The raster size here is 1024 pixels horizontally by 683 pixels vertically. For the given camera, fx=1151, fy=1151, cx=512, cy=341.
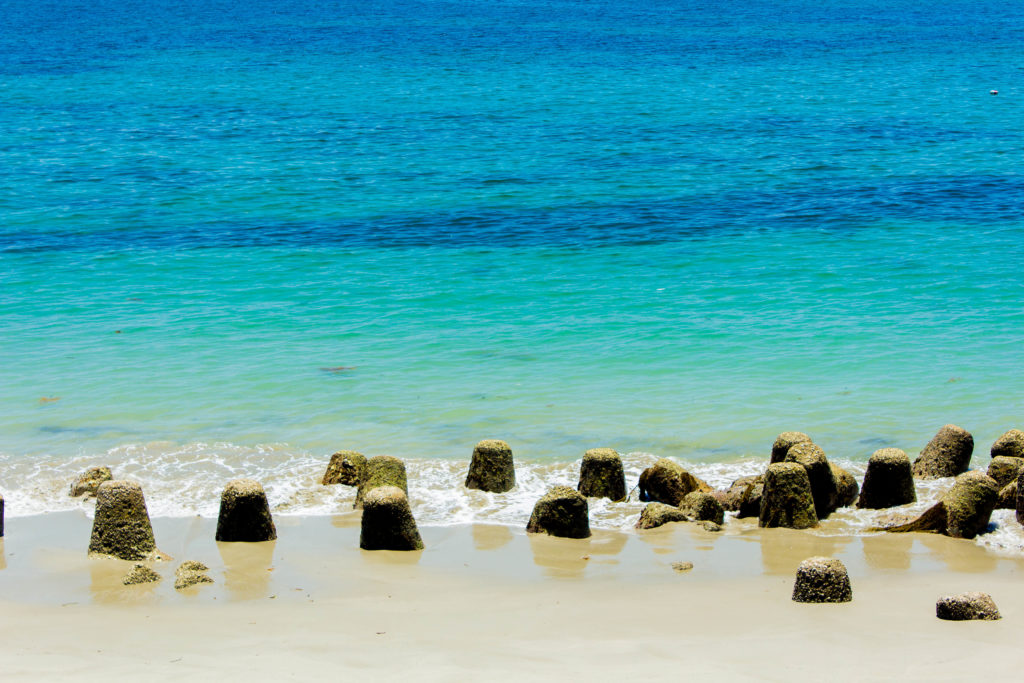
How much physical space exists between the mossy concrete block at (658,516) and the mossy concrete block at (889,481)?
1759 millimetres

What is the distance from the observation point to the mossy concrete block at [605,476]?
1076 cm

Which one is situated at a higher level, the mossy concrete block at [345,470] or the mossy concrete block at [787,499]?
the mossy concrete block at [345,470]

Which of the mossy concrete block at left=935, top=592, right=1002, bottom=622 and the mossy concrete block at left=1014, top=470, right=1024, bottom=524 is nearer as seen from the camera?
Answer: the mossy concrete block at left=935, top=592, right=1002, bottom=622

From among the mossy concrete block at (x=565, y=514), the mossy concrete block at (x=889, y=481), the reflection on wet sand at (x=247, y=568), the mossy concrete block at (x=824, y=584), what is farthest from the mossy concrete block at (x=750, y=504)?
the reflection on wet sand at (x=247, y=568)

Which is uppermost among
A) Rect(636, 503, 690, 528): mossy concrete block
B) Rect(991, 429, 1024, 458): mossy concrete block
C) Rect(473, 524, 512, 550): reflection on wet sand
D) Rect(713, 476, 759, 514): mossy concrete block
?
Rect(991, 429, 1024, 458): mossy concrete block

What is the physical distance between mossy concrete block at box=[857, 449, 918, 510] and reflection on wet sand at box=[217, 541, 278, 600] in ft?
17.5

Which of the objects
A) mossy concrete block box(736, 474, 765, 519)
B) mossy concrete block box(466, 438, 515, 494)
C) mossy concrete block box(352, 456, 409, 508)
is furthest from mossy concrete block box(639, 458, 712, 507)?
mossy concrete block box(352, 456, 409, 508)

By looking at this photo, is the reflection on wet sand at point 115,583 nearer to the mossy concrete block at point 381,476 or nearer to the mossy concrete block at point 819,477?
the mossy concrete block at point 381,476

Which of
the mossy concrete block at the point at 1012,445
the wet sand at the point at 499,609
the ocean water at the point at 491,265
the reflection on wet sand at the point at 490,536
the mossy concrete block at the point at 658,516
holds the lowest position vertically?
the wet sand at the point at 499,609

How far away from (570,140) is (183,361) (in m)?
20.9

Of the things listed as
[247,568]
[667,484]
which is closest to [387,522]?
[247,568]

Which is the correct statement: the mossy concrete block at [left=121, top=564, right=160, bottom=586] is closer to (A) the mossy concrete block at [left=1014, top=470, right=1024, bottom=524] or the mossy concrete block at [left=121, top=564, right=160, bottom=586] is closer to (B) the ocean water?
(B) the ocean water

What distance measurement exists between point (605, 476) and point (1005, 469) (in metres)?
3.64

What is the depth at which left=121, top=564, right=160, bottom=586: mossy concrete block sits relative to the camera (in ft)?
28.5
